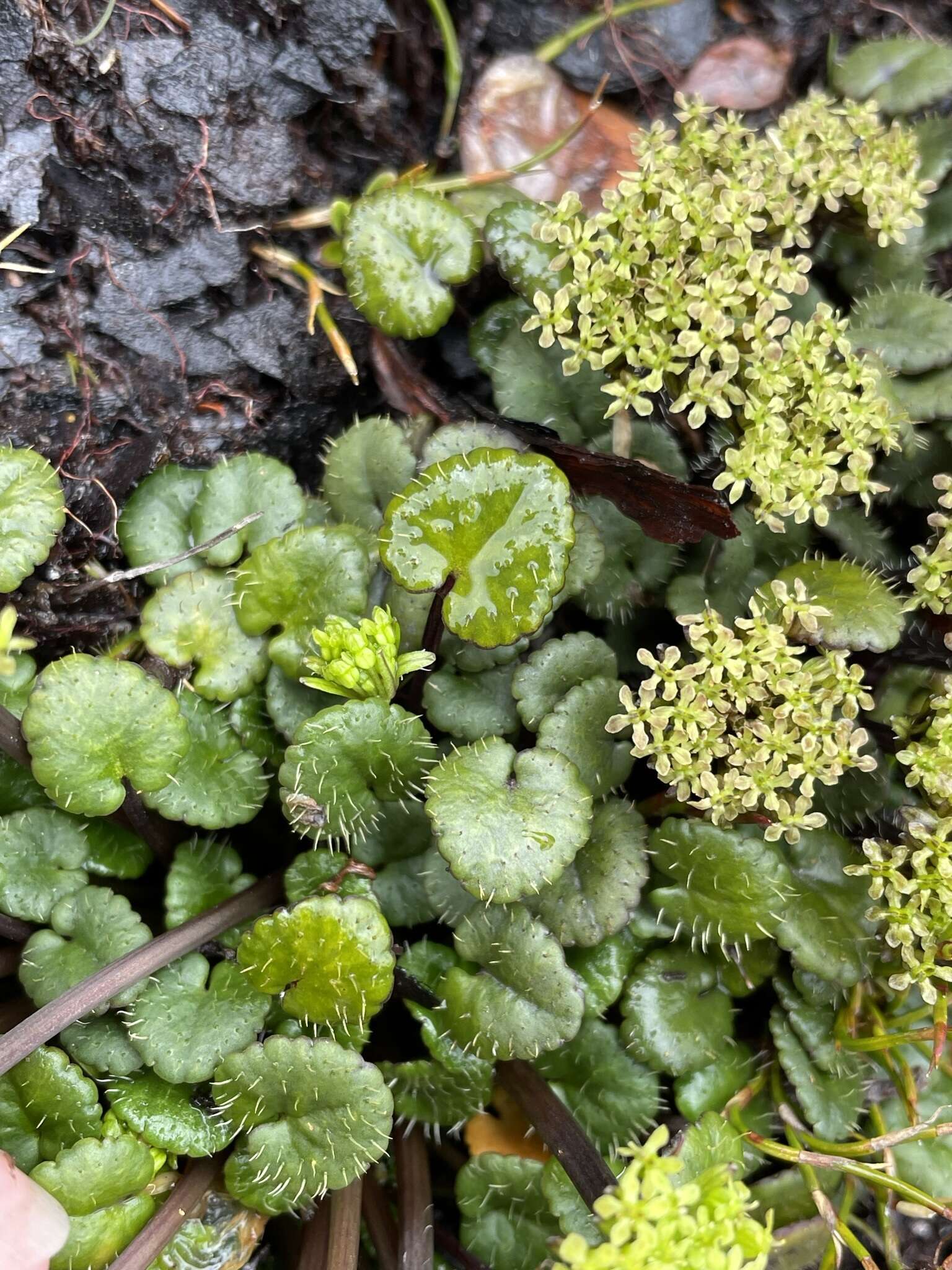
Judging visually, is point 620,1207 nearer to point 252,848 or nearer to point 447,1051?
point 447,1051

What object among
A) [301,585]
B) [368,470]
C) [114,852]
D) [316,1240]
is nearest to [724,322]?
[368,470]

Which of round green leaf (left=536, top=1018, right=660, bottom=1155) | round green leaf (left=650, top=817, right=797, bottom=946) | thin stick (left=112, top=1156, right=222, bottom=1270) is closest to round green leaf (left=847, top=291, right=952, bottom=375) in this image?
round green leaf (left=650, top=817, right=797, bottom=946)

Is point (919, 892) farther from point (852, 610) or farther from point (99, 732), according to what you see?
point (99, 732)

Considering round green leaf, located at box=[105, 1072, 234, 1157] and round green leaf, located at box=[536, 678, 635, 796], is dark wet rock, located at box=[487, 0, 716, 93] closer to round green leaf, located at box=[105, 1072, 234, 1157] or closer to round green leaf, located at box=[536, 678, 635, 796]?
round green leaf, located at box=[536, 678, 635, 796]

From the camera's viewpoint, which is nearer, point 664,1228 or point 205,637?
point 664,1228

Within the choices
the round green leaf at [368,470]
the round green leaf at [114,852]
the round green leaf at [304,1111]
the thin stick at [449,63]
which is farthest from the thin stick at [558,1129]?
the thin stick at [449,63]

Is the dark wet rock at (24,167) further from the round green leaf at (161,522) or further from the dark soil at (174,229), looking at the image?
the round green leaf at (161,522)

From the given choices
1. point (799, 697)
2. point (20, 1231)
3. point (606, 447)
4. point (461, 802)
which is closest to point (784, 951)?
point (799, 697)
